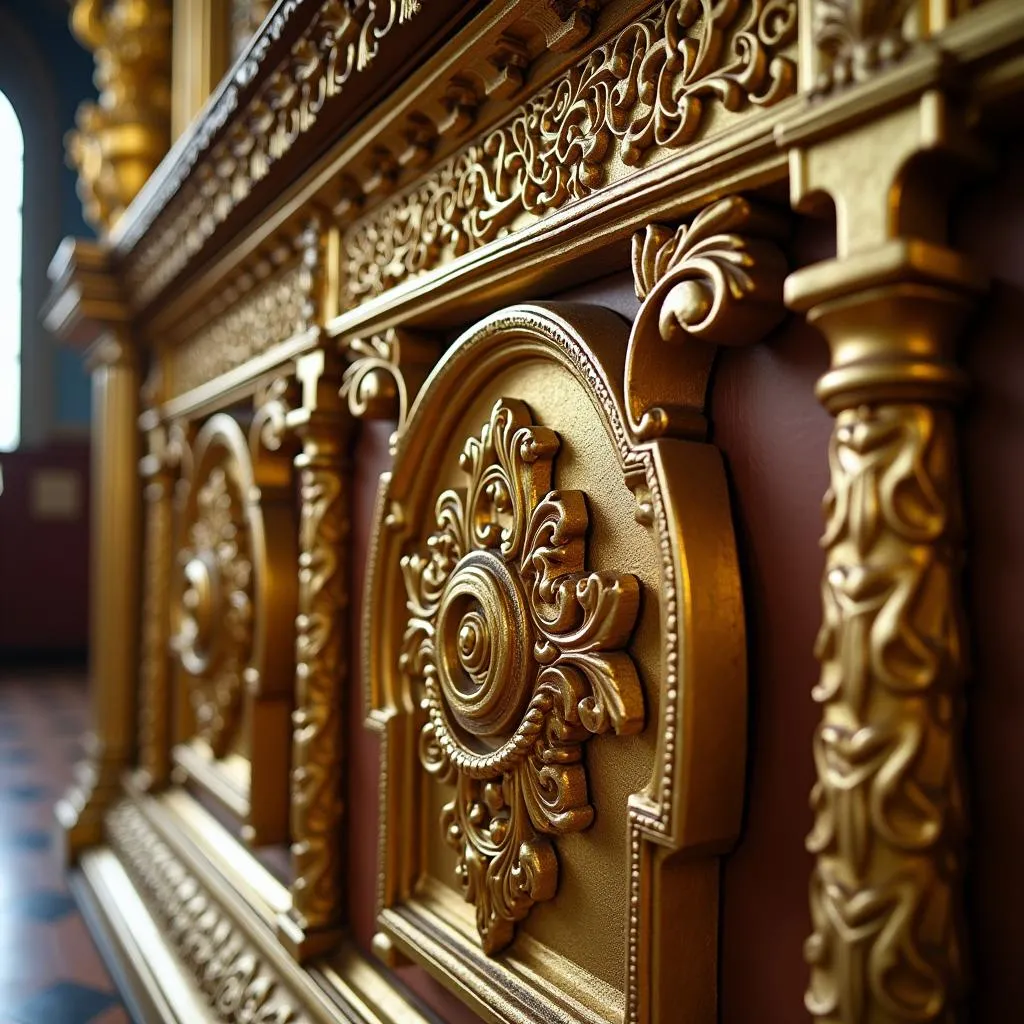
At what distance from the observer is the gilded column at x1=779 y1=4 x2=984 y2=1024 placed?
52 cm

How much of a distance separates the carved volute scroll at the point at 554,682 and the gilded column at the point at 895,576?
151mm

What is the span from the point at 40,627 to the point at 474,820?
21.8 feet

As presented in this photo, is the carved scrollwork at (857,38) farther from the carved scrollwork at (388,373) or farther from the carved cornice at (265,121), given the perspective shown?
the carved scrollwork at (388,373)

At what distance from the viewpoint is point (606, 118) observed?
2.62ft

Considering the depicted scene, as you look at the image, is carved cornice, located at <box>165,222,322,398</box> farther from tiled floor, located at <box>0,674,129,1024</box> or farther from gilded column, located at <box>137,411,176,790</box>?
tiled floor, located at <box>0,674,129,1024</box>

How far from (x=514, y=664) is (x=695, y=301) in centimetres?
41

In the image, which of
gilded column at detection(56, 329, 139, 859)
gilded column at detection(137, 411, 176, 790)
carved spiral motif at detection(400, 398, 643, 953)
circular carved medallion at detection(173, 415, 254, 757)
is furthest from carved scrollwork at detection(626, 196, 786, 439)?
gilded column at detection(56, 329, 139, 859)

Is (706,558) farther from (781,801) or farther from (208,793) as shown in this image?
(208,793)

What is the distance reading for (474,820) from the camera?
3.32 feet

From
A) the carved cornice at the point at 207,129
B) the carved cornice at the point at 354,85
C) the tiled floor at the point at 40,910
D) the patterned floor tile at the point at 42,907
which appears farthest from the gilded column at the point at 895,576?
the patterned floor tile at the point at 42,907

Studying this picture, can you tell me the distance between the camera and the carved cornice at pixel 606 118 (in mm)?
652

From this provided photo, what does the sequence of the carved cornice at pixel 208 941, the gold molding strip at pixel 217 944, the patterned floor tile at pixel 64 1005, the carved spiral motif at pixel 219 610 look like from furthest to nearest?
the carved spiral motif at pixel 219 610 → the patterned floor tile at pixel 64 1005 → the carved cornice at pixel 208 941 → the gold molding strip at pixel 217 944

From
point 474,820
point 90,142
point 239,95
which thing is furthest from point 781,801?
point 90,142

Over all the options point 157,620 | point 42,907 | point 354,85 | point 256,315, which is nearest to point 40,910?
point 42,907
